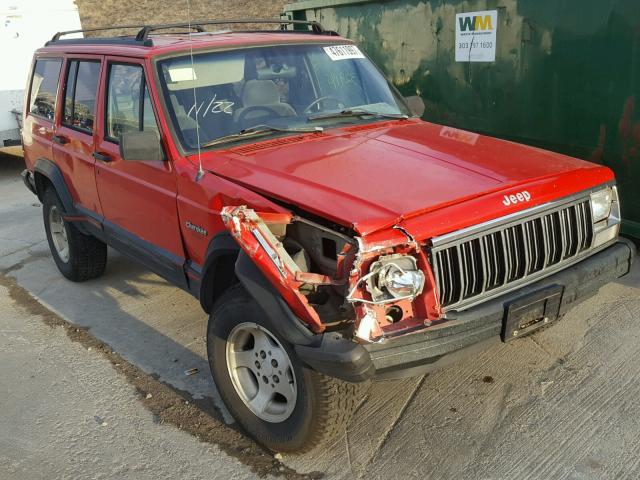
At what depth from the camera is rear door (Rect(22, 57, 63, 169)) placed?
5.21 m

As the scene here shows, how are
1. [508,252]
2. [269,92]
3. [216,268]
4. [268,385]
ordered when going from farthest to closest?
1. [269,92]
2. [216,268]
3. [268,385]
4. [508,252]

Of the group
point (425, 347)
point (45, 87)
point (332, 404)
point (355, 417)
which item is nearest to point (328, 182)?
point (425, 347)

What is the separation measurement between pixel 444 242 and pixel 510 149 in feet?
4.01

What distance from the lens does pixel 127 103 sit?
13.5 feet

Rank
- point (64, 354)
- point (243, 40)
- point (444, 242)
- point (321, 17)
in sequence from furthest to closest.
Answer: point (321, 17) → point (64, 354) → point (243, 40) → point (444, 242)

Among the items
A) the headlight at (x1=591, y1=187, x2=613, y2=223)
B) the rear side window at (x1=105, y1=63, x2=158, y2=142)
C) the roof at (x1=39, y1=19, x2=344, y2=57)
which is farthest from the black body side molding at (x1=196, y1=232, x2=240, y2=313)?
the headlight at (x1=591, y1=187, x2=613, y2=223)

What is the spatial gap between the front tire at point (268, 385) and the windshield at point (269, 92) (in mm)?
1111

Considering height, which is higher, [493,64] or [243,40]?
[243,40]

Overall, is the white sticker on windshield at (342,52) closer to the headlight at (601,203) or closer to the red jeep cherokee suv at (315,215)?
the red jeep cherokee suv at (315,215)

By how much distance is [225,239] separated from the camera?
321 centimetres

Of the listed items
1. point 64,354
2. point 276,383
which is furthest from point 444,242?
point 64,354

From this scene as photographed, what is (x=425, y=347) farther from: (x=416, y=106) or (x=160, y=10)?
(x=160, y=10)

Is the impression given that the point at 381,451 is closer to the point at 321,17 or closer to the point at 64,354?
the point at 64,354

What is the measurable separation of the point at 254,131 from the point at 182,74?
1.85ft
